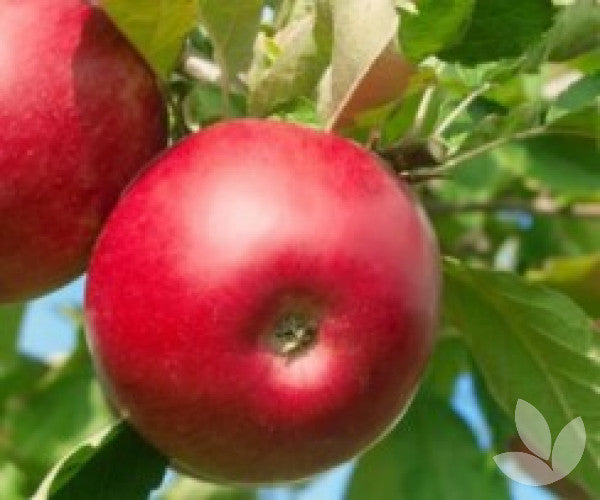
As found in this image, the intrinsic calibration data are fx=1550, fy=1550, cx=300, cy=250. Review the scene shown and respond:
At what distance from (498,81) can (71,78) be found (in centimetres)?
Result: 45

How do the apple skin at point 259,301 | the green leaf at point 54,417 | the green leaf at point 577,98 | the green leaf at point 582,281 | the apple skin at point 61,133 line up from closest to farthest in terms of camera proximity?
1. the apple skin at point 259,301
2. the apple skin at point 61,133
3. the green leaf at point 577,98
4. the green leaf at point 582,281
5. the green leaf at point 54,417

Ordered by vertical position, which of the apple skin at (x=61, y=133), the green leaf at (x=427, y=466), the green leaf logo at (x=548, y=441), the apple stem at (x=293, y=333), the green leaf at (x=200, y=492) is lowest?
the green leaf at (x=200, y=492)

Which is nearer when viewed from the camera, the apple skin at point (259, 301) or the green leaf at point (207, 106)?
the apple skin at point (259, 301)

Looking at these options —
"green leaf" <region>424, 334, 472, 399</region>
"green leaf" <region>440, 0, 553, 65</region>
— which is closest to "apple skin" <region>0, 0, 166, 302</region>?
"green leaf" <region>440, 0, 553, 65</region>

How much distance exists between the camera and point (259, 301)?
4.14 feet

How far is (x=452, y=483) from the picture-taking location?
2291 millimetres

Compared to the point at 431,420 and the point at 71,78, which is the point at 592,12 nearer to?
the point at 71,78

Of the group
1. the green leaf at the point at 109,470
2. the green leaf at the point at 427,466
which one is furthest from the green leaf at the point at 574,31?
the green leaf at the point at 427,466

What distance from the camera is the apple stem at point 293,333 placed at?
129 centimetres

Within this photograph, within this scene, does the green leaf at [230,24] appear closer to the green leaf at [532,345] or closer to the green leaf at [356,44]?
the green leaf at [356,44]

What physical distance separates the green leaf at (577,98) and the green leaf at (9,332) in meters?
1.12

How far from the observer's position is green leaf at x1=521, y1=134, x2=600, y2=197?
2.54 m

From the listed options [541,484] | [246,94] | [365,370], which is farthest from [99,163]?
[541,484]

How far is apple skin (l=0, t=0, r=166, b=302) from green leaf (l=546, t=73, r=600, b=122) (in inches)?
18.5
